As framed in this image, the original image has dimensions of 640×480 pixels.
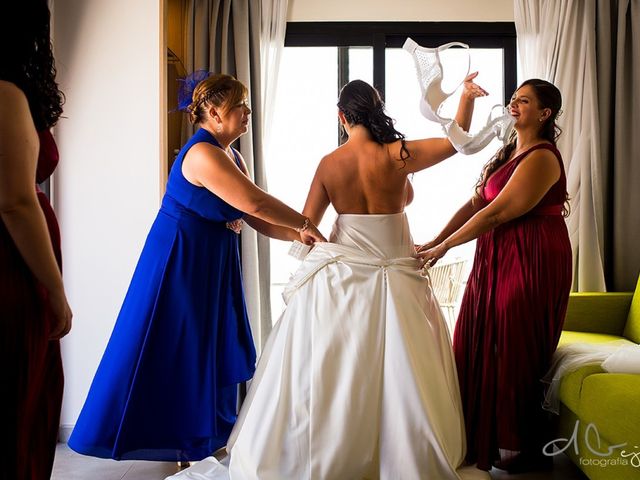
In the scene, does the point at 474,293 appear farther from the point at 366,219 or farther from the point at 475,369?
the point at 366,219

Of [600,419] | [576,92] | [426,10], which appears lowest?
[600,419]

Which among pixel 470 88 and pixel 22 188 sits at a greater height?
pixel 470 88

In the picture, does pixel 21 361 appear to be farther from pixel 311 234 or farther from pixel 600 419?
pixel 600 419

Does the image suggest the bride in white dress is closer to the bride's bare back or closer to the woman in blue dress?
the bride's bare back

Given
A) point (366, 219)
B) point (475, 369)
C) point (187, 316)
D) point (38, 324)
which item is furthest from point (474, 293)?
point (38, 324)

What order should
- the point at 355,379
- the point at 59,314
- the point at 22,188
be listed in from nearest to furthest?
the point at 22,188 → the point at 59,314 → the point at 355,379

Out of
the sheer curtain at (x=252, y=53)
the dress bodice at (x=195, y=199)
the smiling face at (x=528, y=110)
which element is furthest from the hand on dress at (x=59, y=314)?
the sheer curtain at (x=252, y=53)

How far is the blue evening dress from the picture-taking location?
9.06ft

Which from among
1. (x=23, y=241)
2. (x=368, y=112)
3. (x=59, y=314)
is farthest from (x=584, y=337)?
(x=23, y=241)

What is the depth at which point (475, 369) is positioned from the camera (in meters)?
3.02

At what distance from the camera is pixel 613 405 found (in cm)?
229

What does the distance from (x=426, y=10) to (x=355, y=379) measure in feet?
9.27

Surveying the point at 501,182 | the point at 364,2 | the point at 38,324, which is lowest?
the point at 38,324

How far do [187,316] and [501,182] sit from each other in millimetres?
1456
